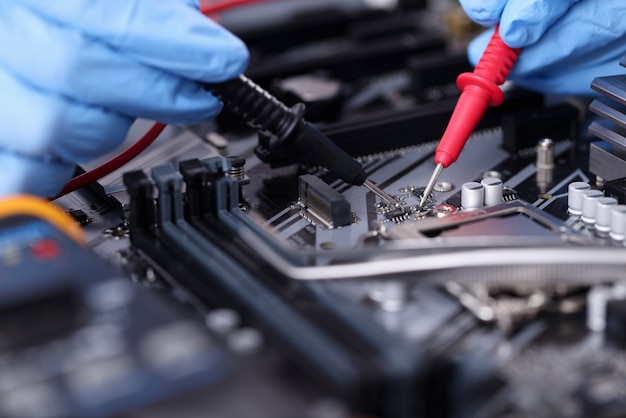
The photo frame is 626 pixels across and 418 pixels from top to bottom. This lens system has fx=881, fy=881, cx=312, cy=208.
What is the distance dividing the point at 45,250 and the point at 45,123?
32cm

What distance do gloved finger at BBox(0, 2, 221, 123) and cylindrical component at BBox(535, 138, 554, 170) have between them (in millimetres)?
718

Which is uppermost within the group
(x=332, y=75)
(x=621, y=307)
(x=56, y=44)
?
(x=56, y=44)

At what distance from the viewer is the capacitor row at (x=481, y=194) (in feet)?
4.80

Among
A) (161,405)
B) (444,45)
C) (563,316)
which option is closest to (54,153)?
(161,405)

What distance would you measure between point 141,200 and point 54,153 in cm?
16

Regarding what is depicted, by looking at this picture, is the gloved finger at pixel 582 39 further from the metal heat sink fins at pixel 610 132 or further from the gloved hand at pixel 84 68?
the gloved hand at pixel 84 68

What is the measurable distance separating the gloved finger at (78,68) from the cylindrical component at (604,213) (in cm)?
69

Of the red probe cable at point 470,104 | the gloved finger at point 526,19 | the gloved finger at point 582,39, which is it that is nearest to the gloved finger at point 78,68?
the red probe cable at point 470,104

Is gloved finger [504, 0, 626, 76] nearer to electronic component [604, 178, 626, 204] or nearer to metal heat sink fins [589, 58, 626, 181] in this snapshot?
metal heat sink fins [589, 58, 626, 181]

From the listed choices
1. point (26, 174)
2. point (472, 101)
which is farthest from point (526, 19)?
point (26, 174)

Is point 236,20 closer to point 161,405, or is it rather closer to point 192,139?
point 192,139

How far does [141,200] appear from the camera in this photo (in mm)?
1335

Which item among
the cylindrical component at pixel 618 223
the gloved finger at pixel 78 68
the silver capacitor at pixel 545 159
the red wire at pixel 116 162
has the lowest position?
the silver capacitor at pixel 545 159

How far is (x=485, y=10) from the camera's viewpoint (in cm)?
170
